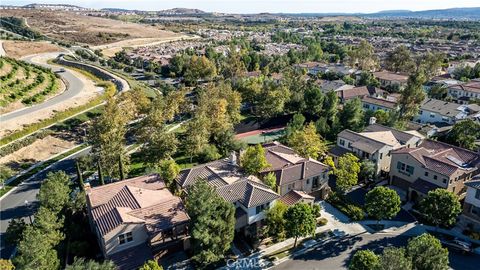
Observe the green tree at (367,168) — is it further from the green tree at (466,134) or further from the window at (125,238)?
the window at (125,238)

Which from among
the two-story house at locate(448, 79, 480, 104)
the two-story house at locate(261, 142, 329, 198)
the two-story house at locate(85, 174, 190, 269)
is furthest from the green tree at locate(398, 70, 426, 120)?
the two-story house at locate(85, 174, 190, 269)

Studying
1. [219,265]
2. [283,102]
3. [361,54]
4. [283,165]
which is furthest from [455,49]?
[219,265]

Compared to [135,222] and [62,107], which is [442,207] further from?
[62,107]

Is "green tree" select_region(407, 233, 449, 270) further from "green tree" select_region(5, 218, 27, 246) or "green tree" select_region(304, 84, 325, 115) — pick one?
"green tree" select_region(304, 84, 325, 115)

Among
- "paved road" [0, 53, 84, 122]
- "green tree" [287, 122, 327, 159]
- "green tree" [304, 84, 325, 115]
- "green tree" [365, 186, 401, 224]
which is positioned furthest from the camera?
"green tree" [304, 84, 325, 115]

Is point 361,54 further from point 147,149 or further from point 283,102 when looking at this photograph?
point 147,149
